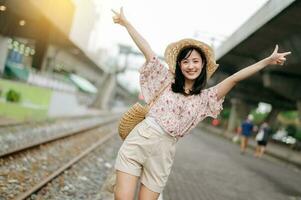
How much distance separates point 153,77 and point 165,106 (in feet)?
1.19

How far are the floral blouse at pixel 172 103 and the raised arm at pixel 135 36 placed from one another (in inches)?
3.0

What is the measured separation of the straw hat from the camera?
13.4 feet

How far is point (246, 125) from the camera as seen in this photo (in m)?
25.0

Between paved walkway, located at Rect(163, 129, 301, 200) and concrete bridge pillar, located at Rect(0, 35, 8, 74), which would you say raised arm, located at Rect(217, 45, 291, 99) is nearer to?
paved walkway, located at Rect(163, 129, 301, 200)

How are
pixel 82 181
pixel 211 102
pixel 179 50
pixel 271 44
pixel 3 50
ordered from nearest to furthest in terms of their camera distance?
pixel 211 102 < pixel 179 50 < pixel 82 181 < pixel 271 44 < pixel 3 50

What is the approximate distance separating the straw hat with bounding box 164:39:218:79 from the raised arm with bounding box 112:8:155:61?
0.18 m

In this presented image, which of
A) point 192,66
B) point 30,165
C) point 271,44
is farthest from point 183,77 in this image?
point 271,44

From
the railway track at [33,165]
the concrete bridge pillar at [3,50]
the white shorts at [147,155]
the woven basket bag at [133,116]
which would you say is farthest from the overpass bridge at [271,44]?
the concrete bridge pillar at [3,50]

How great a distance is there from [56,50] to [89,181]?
2880cm

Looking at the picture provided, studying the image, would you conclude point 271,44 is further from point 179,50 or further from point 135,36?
point 135,36

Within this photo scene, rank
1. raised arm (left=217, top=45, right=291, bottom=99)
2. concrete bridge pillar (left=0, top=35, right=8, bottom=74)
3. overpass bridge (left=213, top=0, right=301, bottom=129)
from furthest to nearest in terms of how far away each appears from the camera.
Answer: concrete bridge pillar (left=0, top=35, right=8, bottom=74) < overpass bridge (left=213, top=0, right=301, bottom=129) < raised arm (left=217, top=45, right=291, bottom=99)

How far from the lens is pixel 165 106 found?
3.88m

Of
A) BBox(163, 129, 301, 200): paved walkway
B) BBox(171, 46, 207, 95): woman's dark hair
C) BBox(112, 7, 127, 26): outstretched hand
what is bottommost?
BBox(163, 129, 301, 200): paved walkway

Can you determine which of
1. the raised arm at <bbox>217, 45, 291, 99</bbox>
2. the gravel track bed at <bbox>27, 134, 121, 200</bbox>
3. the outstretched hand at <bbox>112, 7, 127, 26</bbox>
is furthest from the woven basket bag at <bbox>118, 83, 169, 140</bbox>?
the gravel track bed at <bbox>27, 134, 121, 200</bbox>
